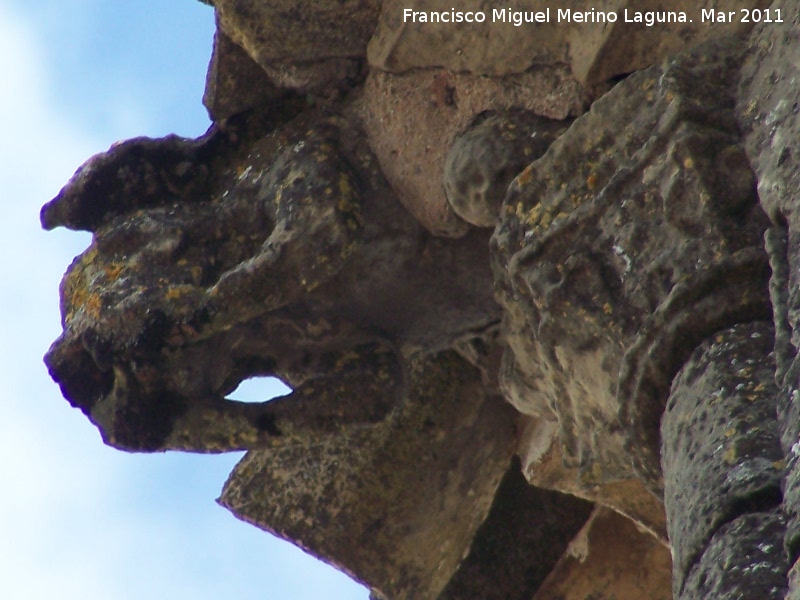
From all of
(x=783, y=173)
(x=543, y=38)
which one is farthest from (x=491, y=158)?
(x=783, y=173)

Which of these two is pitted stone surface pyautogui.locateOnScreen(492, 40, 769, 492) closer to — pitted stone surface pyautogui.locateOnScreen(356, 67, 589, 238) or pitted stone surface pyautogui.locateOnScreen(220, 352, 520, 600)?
pitted stone surface pyautogui.locateOnScreen(356, 67, 589, 238)

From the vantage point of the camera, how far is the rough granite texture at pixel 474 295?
79.8 inches

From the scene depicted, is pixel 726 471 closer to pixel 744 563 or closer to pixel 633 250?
pixel 744 563

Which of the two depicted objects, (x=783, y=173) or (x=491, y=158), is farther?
(x=491, y=158)

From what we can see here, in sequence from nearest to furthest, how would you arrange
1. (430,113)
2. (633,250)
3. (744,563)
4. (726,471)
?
1. (744,563)
2. (726,471)
3. (633,250)
4. (430,113)

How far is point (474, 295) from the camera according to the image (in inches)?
117

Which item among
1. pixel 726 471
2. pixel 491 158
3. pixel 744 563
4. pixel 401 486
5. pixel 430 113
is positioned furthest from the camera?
pixel 401 486

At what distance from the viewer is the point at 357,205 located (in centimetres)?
285

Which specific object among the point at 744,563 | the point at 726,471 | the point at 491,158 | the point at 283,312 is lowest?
the point at 744,563

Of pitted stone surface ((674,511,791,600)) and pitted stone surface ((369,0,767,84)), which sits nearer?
pitted stone surface ((674,511,791,600))

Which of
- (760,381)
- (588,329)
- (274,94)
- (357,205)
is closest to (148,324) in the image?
(357,205)

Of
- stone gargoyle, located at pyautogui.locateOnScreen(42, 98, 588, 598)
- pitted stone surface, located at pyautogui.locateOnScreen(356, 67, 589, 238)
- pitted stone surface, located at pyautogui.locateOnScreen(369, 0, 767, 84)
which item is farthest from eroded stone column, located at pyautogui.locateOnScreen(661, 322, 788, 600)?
stone gargoyle, located at pyautogui.locateOnScreen(42, 98, 588, 598)

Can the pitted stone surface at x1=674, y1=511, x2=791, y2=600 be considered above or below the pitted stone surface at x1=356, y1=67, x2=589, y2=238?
below

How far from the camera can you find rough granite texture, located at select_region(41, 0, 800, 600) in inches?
79.8
